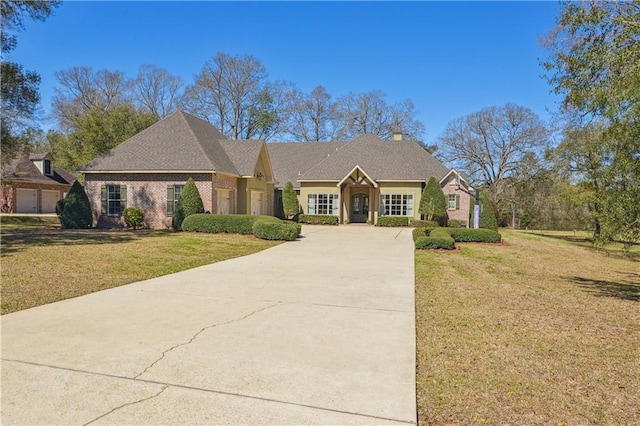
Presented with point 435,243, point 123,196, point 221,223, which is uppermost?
point 123,196

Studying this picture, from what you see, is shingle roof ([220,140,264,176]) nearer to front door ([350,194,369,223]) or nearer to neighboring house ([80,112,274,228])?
neighboring house ([80,112,274,228])

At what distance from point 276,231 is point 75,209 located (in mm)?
11999

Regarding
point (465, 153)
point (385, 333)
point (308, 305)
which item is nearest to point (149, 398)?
point (385, 333)

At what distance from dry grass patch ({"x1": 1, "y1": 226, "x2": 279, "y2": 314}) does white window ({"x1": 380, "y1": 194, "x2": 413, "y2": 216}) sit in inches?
524

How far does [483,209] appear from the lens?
2341 cm

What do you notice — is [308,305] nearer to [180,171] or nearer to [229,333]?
[229,333]

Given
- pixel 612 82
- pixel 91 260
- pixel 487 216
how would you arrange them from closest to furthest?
pixel 612 82
pixel 91 260
pixel 487 216

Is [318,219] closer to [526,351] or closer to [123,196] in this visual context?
[123,196]

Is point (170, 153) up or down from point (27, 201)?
up

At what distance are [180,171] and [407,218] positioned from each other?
15.1 metres

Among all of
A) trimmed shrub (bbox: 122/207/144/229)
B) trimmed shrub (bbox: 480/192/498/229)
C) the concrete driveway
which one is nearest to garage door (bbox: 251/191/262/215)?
trimmed shrub (bbox: 122/207/144/229)

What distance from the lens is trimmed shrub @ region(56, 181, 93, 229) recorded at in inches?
870

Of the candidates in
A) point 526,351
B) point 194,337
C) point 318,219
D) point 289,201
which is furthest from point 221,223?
point 526,351

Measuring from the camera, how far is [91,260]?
11.3m
